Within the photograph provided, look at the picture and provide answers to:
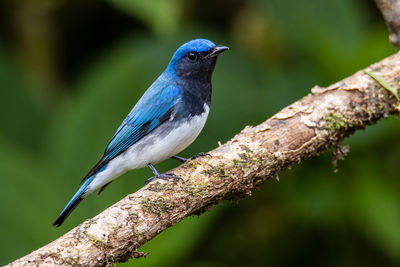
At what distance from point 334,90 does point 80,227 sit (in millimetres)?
1903

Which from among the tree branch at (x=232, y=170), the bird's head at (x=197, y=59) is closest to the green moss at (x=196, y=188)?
the tree branch at (x=232, y=170)

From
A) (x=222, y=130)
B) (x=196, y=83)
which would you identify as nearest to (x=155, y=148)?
(x=196, y=83)

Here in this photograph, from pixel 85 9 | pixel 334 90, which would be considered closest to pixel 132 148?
pixel 334 90

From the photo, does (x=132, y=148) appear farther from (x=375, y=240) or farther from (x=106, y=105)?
(x=375, y=240)

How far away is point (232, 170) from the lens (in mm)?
3262

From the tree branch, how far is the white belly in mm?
336

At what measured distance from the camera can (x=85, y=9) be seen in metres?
6.32

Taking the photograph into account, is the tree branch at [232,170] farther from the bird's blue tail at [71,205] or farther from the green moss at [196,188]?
the bird's blue tail at [71,205]

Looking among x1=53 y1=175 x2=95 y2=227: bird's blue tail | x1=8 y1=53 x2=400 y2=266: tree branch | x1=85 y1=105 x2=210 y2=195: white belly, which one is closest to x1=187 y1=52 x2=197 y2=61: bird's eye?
x1=85 y1=105 x2=210 y2=195: white belly

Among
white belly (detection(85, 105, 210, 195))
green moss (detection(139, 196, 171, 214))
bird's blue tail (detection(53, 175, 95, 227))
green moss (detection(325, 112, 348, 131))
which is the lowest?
green moss (detection(139, 196, 171, 214))

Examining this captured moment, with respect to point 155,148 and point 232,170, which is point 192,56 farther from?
point 232,170

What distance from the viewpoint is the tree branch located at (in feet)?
9.12

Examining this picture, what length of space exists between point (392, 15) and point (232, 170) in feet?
5.82

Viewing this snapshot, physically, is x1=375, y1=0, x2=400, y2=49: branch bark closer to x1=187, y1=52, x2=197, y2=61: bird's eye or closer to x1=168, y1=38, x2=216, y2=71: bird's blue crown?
x1=168, y1=38, x2=216, y2=71: bird's blue crown
